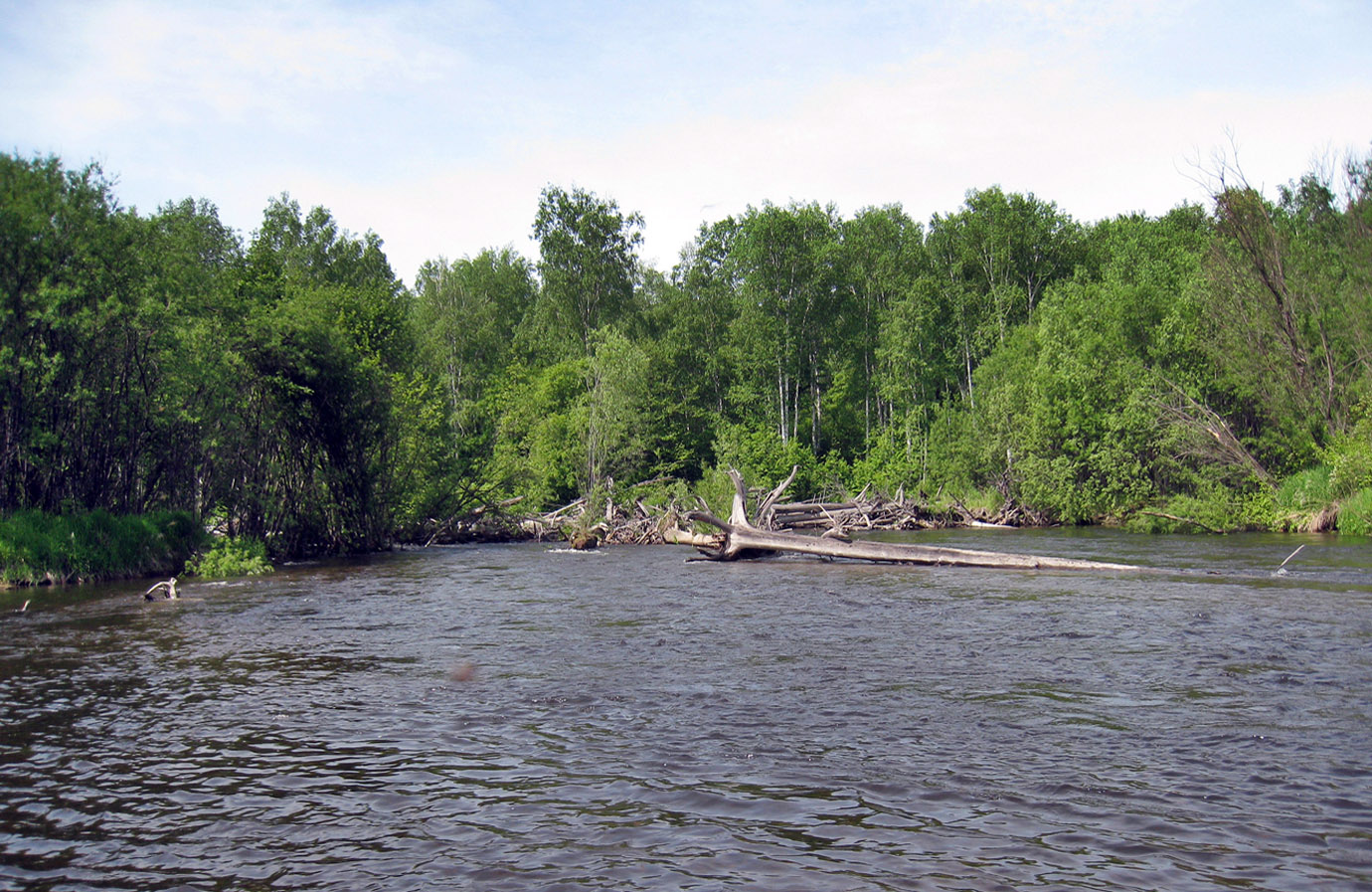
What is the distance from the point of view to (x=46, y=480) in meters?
23.9

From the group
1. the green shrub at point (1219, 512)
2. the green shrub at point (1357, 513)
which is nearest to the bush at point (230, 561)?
the green shrub at point (1219, 512)

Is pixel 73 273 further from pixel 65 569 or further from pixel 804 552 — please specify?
pixel 804 552

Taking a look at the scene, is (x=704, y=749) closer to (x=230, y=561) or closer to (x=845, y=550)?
(x=845, y=550)

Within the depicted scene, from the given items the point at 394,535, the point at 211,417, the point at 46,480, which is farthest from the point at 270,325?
the point at 394,535

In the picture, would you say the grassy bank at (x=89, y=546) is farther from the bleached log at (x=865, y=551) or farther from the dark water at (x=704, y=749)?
the bleached log at (x=865, y=551)

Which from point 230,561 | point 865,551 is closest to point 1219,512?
point 865,551

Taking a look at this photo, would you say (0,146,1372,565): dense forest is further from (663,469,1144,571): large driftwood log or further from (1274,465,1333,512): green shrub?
(663,469,1144,571): large driftwood log

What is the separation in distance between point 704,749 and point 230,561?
68.2 feet

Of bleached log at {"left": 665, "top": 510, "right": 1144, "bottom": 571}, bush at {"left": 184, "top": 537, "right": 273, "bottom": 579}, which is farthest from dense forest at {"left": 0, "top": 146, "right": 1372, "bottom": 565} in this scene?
bleached log at {"left": 665, "top": 510, "right": 1144, "bottom": 571}

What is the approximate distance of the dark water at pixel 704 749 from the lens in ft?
18.5

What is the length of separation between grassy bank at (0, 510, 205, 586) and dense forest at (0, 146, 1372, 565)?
97cm

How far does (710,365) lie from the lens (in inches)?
2424

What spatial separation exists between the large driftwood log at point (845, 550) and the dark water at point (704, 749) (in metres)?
5.85

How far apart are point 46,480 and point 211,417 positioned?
175 inches
